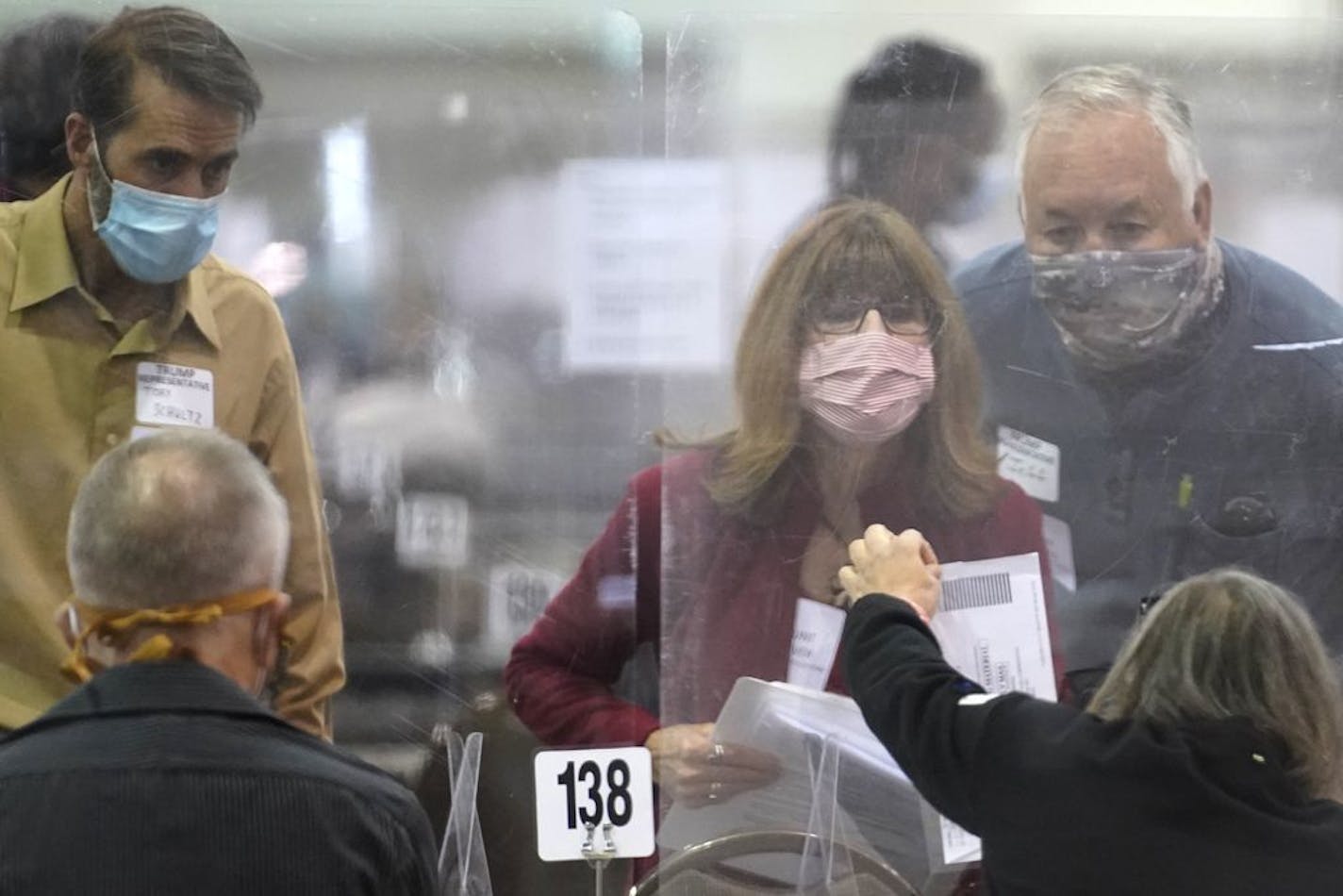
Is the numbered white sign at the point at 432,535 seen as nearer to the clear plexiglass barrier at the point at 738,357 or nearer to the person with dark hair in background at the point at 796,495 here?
the clear plexiglass barrier at the point at 738,357

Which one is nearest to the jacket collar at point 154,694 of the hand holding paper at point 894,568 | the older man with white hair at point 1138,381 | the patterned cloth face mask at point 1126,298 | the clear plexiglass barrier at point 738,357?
the clear plexiglass barrier at point 738,357

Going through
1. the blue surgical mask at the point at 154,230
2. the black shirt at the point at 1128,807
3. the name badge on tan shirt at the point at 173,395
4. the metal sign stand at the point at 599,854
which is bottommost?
the metal sign stand at the point at 599,854

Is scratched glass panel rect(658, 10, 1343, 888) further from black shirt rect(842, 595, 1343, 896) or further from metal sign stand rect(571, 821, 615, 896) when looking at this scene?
black shirt rect(842, 595, 1343, 896)

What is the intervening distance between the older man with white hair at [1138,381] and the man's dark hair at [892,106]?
129 mm

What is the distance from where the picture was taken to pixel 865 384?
7.88 feet

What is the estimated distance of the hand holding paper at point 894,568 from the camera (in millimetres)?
2387

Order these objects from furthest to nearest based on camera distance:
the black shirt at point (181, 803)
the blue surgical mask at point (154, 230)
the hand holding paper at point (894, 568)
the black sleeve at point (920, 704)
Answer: the hand holding paper at point (894, 568)
the blue surgical mask at point (154, 230)
the black sleeve at point (920, 704)
the black shirt at point (181, 803)

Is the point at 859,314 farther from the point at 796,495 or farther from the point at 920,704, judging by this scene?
the point at 920,704

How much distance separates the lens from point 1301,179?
2.50 m

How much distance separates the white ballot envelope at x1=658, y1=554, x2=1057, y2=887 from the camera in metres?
2.37

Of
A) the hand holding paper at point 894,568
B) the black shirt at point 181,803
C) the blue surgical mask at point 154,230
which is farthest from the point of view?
the hand holding paper at point 894,568

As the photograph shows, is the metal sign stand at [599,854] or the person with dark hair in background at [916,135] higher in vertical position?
the person with dark hair in background at [916,135]

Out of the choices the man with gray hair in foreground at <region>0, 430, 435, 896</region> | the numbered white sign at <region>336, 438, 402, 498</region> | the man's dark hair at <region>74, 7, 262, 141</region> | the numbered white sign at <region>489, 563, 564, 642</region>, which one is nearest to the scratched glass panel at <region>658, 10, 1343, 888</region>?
the numbered white sign at <region>489, 563, 564, 642</region>

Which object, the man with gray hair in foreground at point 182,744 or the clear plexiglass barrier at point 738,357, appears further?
the clear plexiglass barrier at point 738,357
